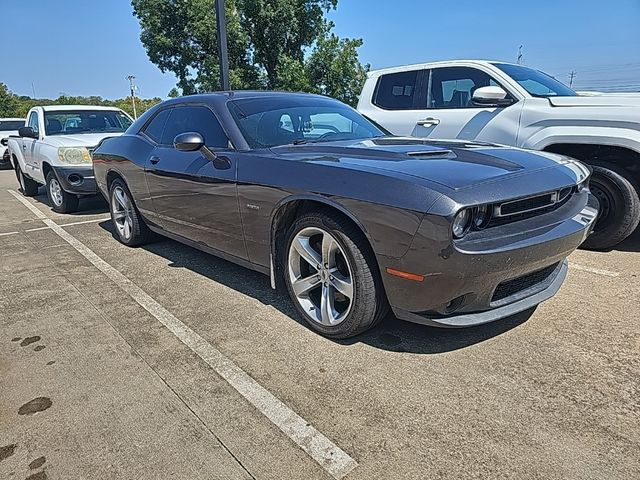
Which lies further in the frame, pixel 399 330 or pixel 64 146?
pixel 64 146

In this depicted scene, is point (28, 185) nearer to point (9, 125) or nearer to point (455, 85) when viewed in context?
point (455, 85)

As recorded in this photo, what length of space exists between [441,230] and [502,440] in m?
0.95

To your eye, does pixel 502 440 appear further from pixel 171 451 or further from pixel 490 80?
pixel 490 80

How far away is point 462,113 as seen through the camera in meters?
5.26

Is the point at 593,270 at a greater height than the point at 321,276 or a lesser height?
lesser

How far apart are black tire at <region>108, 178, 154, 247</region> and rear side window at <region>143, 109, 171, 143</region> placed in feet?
2.23

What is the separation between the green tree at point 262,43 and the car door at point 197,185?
48.3 feet

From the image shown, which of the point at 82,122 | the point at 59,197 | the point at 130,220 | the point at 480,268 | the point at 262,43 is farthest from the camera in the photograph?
the point at 262,43

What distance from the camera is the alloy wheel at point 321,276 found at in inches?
114

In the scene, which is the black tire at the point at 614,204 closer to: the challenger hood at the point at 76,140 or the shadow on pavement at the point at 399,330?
the shadow on pavement at the point at 399,330

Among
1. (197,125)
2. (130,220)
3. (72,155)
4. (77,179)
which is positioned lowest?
(130,220)

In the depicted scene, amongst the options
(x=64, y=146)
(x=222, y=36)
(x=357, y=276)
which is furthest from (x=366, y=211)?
(x=222, y=36)

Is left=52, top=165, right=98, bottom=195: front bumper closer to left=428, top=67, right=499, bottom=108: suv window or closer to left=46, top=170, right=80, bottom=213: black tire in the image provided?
left=46, top=170, right=80, bottom=213: black tire

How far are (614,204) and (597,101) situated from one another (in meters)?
0.96
